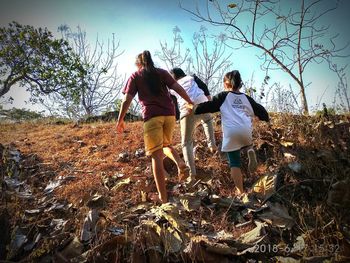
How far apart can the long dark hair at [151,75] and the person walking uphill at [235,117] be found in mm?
572

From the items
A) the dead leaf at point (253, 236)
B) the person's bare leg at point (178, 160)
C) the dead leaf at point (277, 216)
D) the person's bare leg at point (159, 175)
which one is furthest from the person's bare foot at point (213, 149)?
the dead leaf at point (253, 236)

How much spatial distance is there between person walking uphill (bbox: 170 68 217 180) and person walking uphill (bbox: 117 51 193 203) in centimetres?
65

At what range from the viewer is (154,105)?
13.0 ft

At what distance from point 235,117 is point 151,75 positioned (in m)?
1.18

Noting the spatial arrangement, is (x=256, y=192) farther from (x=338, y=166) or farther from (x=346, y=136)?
(x=346, y=136)

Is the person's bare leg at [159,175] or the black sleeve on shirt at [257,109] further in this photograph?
the black sleeve on shirt at [257,109]

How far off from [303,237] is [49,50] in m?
13.1

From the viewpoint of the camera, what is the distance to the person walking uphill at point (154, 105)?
152 inches

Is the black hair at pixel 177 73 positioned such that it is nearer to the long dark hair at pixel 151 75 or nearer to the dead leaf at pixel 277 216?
the long dark hair at pixel 151 75

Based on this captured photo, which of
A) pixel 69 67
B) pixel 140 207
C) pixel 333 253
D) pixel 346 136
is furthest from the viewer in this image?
pixel 69 67

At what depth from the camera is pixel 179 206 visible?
12.0ft

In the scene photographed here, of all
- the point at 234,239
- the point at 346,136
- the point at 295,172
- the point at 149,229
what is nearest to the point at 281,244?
the point at 234,239

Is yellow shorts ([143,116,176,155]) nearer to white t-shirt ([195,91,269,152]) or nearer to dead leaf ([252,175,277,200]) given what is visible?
white t-shirt ([195,91,269,152])

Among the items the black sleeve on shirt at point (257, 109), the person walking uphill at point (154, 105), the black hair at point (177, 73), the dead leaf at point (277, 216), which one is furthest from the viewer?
the black hair at point (177, 73)
